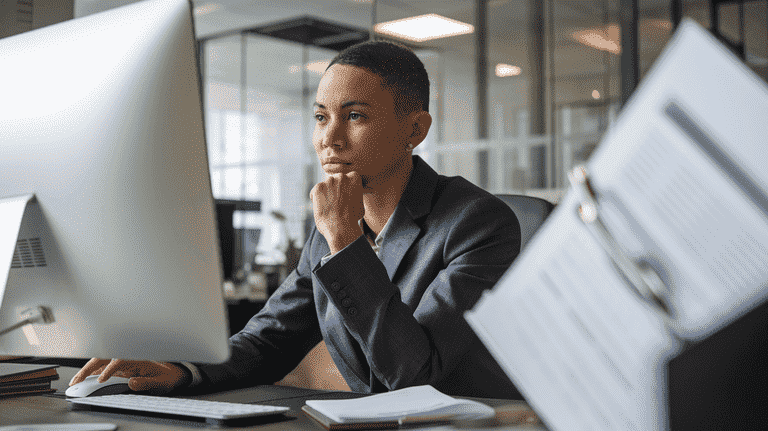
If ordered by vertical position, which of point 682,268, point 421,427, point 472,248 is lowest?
point 421,427

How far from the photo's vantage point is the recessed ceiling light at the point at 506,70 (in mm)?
4422

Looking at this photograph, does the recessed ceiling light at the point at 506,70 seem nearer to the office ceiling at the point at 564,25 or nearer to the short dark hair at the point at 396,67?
the office ceiling at the point at 564,25

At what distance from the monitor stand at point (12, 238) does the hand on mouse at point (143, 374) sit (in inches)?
7.3

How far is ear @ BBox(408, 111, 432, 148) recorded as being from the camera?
1.38m

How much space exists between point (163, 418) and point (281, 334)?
546mm

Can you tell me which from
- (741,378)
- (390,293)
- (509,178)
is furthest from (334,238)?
(509,178)

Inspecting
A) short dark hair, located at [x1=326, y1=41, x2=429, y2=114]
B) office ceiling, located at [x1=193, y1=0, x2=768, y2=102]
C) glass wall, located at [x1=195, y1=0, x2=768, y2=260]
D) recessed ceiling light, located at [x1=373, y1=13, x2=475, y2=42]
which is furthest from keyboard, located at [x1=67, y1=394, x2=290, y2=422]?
recessed ceiling light, located at [x1=373, y1=13, x2=475, y2=42]

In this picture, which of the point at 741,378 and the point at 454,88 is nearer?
the point at 741,378

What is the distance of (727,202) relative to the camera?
1.04ft

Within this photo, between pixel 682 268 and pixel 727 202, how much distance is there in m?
0.04

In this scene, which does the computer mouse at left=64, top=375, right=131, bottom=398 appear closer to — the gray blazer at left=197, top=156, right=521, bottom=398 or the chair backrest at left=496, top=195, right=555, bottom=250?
the gray blazer at left=197, top=156, right=521, bottom=398

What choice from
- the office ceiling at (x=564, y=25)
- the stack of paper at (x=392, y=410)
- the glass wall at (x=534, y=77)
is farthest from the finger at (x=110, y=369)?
the office ceiling at (x=564, y=25)

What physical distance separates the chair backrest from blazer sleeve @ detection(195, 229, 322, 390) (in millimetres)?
455

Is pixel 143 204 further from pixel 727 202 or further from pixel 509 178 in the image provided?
pixel 509 178
